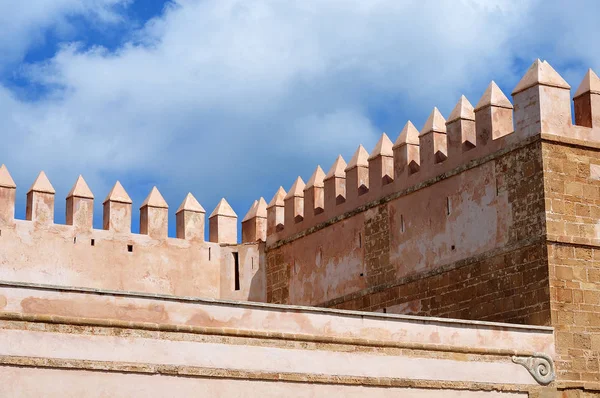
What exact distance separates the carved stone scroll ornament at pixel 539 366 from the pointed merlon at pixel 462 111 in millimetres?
3921

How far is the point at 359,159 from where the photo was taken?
781 inches

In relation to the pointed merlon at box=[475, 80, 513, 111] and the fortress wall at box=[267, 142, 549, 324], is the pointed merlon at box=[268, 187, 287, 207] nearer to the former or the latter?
the fortress wall at box=[267, 142, 549, 324]

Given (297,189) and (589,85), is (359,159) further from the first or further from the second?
(589,85)

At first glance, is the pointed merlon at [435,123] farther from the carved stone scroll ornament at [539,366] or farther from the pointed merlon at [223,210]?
the pointed merlon at [223,210]

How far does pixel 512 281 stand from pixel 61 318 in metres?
6.54

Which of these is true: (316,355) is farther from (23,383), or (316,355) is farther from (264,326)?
(23,383)

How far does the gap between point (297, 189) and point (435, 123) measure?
400 cm

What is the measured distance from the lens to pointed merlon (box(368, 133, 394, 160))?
758 inches

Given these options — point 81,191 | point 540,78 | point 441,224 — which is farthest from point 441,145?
point 81,191

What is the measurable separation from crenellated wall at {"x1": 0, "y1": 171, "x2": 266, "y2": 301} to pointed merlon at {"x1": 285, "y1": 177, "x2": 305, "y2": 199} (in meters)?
1.16

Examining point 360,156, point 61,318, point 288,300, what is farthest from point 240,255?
point 61,318

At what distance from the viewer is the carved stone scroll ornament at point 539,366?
15.8m

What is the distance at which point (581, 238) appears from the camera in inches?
635

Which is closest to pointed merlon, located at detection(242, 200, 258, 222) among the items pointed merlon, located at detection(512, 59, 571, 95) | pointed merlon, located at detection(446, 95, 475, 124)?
pointed merlon, located at detection(446, 95, 475, 124)
